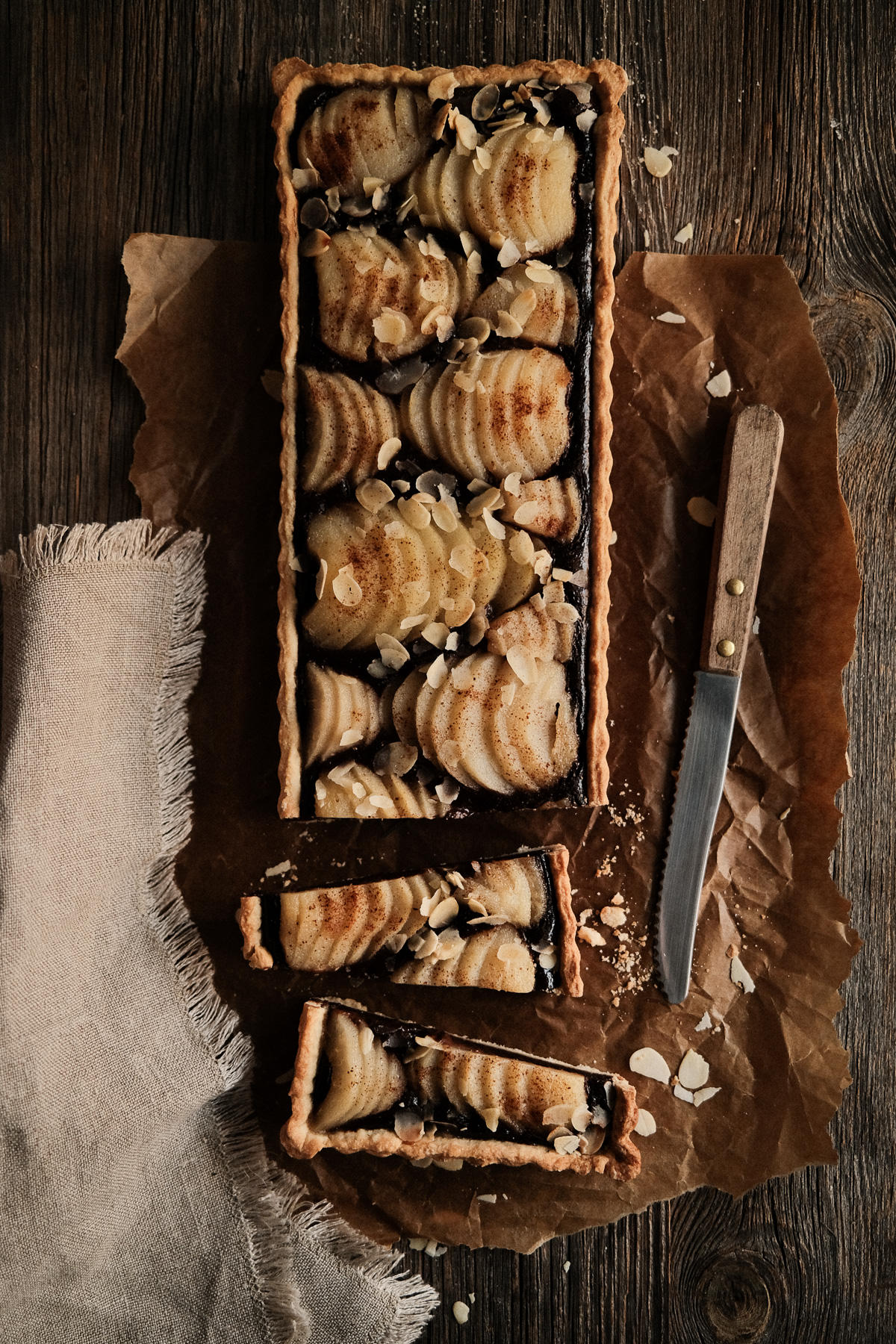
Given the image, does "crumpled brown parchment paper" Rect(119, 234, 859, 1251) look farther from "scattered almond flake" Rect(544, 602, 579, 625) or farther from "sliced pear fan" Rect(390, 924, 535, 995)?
"scattered almond flake" Rect(544, 602, 579, 625)

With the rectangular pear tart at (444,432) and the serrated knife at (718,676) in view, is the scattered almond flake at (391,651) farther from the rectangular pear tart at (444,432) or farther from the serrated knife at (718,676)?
the serrated knife at (718,676)

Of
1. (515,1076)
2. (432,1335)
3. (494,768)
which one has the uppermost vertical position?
(494,768)

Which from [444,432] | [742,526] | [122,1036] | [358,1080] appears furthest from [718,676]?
[122,1036]

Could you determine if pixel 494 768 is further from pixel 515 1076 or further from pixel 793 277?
pixel 793 277

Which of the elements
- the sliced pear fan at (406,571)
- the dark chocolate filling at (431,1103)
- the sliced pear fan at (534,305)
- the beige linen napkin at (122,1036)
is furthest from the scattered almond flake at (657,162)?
the dark chocolate filling at (431,1103)

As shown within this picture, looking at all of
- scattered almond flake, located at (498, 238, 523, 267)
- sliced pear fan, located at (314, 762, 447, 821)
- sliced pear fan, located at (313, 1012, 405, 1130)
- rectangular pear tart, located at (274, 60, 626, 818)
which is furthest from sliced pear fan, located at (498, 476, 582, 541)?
sliced pear fan, located at (313, 1012, 405, 1130)

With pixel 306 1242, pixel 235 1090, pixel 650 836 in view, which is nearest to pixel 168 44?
pixel 650 836

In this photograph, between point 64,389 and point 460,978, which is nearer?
point 460,978
